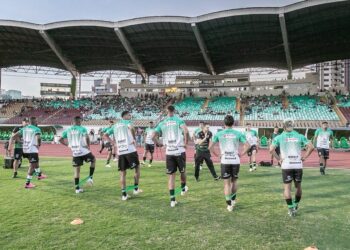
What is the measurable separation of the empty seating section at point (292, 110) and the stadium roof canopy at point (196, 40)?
19.4 feet

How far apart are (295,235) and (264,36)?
1486 inches

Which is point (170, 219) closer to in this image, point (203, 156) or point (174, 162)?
point (174, 162)

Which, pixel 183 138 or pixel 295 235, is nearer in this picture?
pixel 295 235

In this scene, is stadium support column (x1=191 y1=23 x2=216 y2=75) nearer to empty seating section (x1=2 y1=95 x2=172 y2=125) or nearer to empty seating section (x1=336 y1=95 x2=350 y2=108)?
empty seating section (x1=2 y1=95 x2=172 y2=125)

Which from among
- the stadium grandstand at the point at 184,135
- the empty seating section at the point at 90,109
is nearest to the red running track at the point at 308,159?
the stadium grandstand at the point at 184,135

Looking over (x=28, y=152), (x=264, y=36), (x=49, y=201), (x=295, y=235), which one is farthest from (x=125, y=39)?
(x=295, y=235)

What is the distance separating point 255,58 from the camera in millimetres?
48312

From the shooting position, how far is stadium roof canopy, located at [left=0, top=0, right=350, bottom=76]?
35875mm

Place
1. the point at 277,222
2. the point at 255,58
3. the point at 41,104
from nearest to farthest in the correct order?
the point at 277,222, the point at 255,58, the point at 41,104

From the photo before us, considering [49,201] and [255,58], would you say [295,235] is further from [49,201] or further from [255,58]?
[255,58]

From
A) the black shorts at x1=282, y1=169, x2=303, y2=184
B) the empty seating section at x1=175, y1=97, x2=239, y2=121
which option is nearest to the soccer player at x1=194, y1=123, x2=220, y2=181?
the black shorts at x1=282, y1=169, x2=303, y2=184

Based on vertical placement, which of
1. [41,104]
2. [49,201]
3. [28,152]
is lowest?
[49,201]

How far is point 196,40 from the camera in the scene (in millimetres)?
42312

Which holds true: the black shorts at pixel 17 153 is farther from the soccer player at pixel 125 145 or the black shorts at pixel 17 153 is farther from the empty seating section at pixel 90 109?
the empty seating section at pixel 90 109
